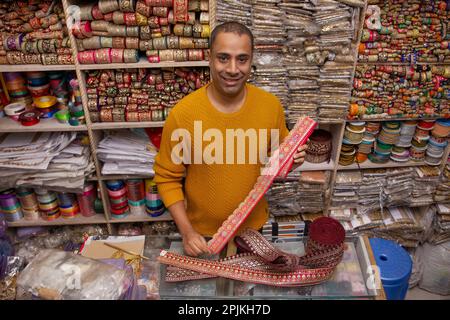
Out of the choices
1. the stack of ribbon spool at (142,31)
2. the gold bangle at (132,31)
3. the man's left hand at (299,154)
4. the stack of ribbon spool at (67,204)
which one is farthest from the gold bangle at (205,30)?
the stack of ribbon spool at (67,204)

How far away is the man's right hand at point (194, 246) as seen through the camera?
1.24 metres

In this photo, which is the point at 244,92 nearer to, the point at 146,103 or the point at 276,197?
the point at 146,103

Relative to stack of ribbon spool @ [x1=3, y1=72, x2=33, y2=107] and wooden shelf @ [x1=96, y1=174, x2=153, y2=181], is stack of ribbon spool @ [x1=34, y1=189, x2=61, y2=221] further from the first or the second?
stack of ribbon spool @ [x1=3, y1=72, x2=33, y2=107]

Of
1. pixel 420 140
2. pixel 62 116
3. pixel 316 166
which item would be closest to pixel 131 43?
pixel 62 116

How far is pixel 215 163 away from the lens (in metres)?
1.58

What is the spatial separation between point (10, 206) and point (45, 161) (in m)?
0.49

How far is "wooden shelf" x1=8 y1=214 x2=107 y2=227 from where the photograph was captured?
253 centimetres

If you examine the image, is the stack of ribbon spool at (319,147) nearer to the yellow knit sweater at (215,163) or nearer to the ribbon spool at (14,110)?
the yellow knit sweater at (215,163)

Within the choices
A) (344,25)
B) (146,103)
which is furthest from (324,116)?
(146,103)

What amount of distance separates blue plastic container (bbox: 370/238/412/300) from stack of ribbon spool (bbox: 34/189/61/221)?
1.90 meters

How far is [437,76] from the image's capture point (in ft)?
7.36

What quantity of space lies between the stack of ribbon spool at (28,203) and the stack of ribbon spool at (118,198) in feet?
1.52

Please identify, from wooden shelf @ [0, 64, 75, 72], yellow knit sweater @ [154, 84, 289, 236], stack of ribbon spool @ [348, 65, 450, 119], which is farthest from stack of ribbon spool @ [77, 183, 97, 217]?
stack of ribbon spool @ [348, 65, 450, 119]

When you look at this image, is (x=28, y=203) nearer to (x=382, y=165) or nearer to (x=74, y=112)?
(x=74, y=112)
